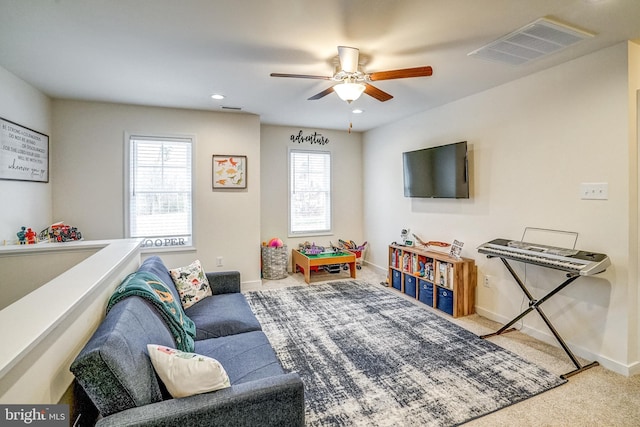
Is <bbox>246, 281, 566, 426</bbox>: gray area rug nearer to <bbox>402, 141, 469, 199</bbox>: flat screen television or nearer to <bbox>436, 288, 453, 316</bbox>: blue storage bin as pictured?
<bbox>436, 288, 453, 316</bbox>: blue storage bin

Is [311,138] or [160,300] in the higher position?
[311,138]

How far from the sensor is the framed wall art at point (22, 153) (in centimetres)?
281

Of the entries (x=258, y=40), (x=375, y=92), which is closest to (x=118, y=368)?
(x=258, y=40)

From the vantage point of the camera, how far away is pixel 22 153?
3.10m

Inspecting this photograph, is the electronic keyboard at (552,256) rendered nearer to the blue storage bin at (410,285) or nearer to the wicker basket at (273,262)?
the blue storage bin at (410,285)

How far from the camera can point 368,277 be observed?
5.13 metres

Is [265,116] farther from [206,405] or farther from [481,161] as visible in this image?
[206,405]

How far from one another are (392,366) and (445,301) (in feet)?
4.79

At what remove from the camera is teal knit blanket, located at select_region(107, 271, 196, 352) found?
5.53 feet

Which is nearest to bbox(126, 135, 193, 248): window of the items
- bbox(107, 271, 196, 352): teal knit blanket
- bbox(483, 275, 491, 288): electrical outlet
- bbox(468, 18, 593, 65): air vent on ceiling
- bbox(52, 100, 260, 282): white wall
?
bbox(52, 100, 260, 282): white wall

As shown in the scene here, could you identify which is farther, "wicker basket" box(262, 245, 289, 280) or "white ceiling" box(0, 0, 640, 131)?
"wicker basket" box(262, 245, 289, 280)

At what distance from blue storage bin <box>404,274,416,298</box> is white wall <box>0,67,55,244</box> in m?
4.42

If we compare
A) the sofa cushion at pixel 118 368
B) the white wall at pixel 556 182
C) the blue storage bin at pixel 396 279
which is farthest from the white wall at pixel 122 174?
the sofa cushion at pixel 118 368

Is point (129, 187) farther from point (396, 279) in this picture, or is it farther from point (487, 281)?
point (487, 281)
